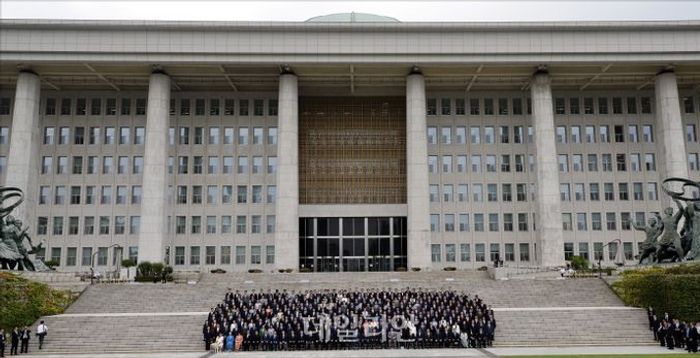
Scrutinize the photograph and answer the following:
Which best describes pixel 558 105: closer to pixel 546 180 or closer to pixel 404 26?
pixel 546 180

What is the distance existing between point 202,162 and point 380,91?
55.1ft

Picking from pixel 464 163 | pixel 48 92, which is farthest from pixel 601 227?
pixel 48 92

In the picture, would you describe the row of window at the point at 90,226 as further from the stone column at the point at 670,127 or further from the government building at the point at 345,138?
the stone column at the point at 670,127

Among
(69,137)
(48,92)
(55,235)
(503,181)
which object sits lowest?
(55,235)

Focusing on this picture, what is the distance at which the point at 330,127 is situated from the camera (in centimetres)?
5731

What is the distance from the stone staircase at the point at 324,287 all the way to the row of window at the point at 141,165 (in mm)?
13352

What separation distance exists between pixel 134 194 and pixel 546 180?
34.1 m

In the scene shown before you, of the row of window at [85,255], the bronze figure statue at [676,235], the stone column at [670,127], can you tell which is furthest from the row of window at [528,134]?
the row of window at [85,255]

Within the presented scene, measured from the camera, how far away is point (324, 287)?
128 feet

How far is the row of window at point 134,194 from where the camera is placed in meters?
55.2

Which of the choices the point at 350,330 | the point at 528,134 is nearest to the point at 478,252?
the point at 528,134

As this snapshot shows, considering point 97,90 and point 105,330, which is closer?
point 105,330

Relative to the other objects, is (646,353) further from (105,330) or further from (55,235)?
(55,235)

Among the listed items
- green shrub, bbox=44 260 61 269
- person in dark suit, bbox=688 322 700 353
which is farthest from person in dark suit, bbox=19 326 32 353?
person in dark suit, bbox=688 322 700 353
